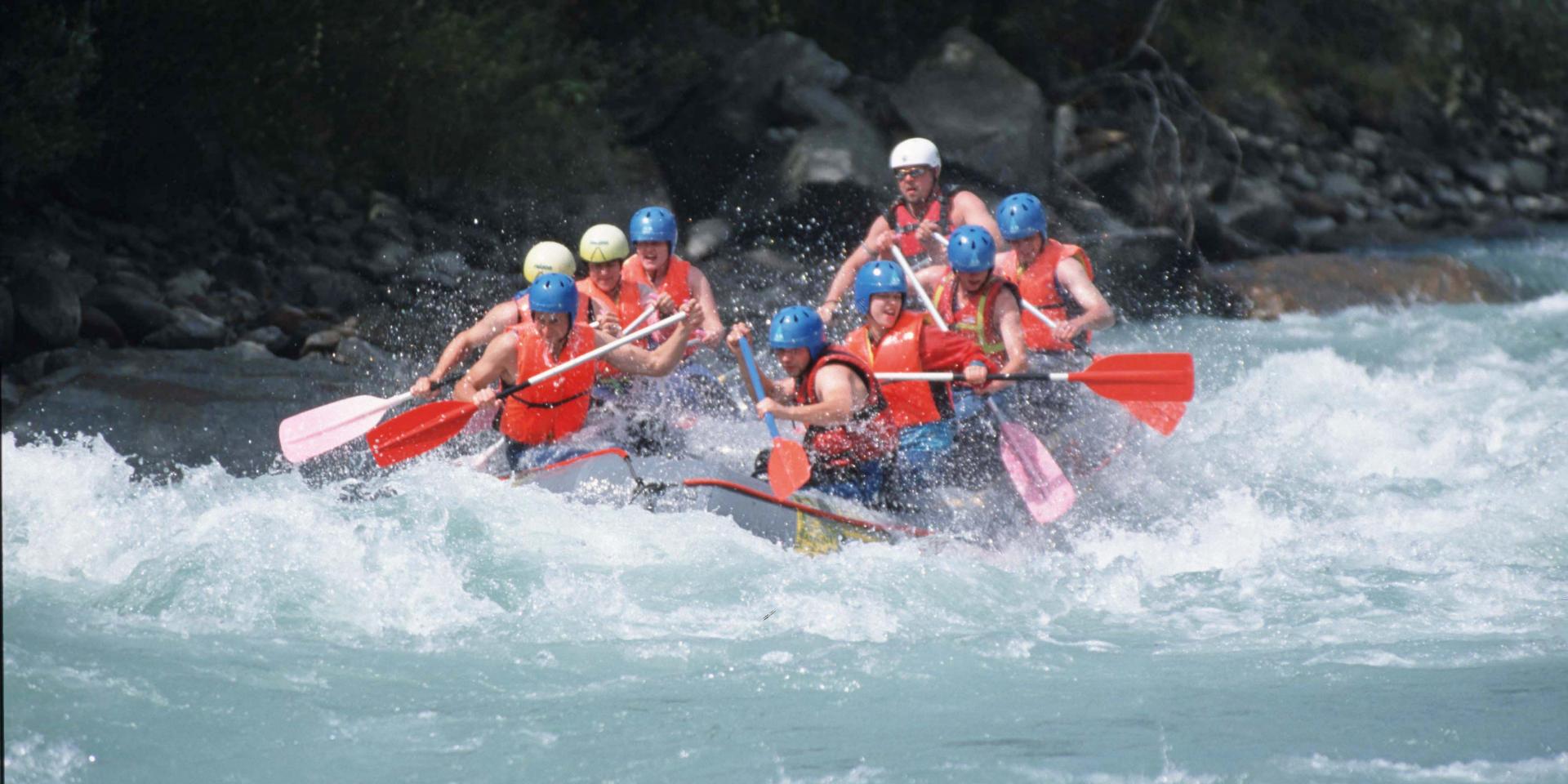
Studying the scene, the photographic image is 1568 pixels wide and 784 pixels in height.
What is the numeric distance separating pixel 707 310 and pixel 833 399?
2.00 m

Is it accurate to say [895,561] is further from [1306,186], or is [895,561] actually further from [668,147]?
[1306,186]

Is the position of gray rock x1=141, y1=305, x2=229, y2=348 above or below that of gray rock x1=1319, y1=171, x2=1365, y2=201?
below

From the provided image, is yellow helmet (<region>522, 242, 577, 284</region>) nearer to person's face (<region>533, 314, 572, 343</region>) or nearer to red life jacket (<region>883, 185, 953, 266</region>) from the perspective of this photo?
person's face (<region>533, 314, 572, 343</region>)

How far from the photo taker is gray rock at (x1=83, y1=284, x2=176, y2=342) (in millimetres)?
10859

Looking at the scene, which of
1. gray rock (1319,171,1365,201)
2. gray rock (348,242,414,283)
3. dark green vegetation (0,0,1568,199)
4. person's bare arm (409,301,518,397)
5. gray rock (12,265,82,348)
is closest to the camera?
person's bare arm (409,301,518,397)

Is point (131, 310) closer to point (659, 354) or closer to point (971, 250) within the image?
point (659, 354)

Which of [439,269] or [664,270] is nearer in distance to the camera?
[664,270]

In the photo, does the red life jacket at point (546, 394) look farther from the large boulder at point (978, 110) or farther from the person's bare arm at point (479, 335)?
the large boulder at point (978, 110)

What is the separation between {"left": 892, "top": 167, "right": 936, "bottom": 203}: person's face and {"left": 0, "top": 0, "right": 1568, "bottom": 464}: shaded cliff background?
13.7 ft

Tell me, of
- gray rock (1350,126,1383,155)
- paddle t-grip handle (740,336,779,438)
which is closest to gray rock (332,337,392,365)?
paddle t-grip handle (740,336,779,438)

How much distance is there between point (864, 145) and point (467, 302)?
12.3ft

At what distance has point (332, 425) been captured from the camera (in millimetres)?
7402

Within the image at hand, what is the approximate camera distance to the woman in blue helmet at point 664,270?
26.8 feet

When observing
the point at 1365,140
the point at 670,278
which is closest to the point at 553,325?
the point at 670,278
